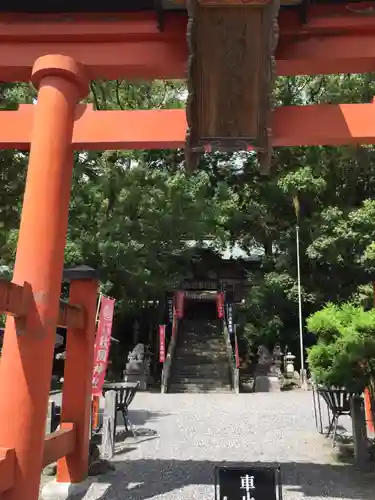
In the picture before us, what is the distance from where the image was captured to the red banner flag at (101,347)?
19.5 ft

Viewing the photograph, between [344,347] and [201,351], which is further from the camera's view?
[201,351]

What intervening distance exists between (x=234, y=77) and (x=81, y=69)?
1.29 meters

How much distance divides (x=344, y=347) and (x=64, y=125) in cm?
360

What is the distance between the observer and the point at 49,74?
3613 millimetres

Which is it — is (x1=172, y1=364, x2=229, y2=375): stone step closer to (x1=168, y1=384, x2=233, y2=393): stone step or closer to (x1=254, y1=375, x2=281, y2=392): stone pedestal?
(x1=168, y1=384, x2=233, y2=393): stone step

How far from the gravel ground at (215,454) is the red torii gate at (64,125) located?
2.83ft

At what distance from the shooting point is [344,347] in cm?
487

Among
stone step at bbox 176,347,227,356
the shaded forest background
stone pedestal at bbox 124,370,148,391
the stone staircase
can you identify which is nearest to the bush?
the shaded forest background

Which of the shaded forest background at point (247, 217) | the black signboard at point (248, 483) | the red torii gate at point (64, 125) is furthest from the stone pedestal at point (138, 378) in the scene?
the black signboard at point (248, 483)

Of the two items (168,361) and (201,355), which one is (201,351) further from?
(168,361)

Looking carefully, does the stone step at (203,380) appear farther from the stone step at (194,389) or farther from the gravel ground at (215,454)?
the gravel ground at (215,454)

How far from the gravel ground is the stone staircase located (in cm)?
515

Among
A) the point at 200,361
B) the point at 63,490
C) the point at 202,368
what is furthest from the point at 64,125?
the point at 200,361

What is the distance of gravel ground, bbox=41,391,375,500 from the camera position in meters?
4.63
